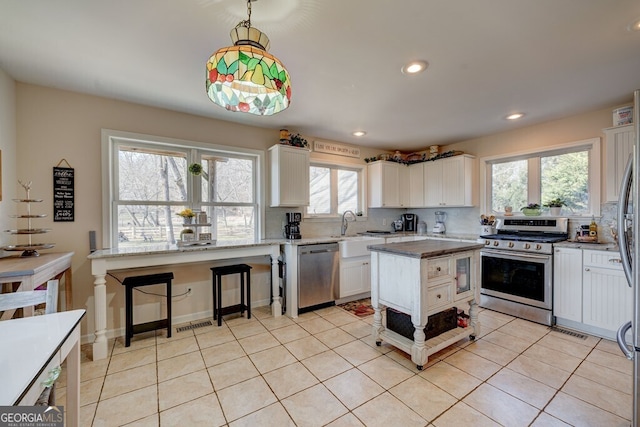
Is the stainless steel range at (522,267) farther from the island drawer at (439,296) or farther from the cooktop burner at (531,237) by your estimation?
the island drawer at (439,296)

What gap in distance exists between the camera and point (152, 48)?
198 centimetres

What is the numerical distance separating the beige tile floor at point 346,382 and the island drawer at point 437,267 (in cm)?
76

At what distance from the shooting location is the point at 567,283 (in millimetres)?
2967

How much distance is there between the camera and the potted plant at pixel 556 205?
3443mm

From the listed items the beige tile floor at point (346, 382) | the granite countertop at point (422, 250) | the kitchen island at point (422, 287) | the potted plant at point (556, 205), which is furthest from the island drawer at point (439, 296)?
the potted plant at point (556, 205)

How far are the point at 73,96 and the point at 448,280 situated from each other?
4093 millimetres

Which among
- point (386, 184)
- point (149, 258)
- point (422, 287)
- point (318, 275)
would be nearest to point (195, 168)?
point (149, 258)

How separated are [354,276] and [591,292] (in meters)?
2.61

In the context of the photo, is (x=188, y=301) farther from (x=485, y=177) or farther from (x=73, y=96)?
(x=485, y=177)

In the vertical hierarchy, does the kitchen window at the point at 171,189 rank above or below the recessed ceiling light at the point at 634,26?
below

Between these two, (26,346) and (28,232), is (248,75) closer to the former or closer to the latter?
(26,346)

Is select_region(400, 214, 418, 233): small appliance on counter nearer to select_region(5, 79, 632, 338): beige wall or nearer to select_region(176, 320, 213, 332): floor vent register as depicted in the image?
select_region(5, 79, 632, 338): beige wall

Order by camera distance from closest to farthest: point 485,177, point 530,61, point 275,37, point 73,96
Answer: point 275,37
point 530,61
point 73,96
point 485,177

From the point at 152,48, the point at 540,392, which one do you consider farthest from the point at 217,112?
the point at 540,392
